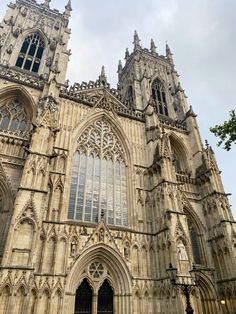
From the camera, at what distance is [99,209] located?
1509 cm

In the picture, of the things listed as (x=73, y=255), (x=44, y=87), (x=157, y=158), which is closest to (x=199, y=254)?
(x=157, y=158)

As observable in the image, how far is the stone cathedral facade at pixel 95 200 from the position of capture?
1145 cm

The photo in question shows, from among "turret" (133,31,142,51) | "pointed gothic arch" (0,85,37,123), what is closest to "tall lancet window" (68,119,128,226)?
"pointed gothic arch" (0,85,37,123)

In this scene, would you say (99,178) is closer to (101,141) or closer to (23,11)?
(101,141)

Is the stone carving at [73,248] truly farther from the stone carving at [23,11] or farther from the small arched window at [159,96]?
the stone carving at [23,11]

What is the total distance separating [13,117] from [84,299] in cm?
1202

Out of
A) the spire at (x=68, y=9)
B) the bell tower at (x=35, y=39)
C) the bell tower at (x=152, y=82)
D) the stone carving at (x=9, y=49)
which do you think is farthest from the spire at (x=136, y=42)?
the stone carving at (x=9, y=49)

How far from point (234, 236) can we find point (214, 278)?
3013mm

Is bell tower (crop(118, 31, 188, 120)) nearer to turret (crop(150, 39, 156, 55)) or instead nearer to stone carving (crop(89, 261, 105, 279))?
turret (crop(150, 39, 156, 55))

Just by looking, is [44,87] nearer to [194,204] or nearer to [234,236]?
[194,204]

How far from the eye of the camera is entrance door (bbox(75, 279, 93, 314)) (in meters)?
12.1

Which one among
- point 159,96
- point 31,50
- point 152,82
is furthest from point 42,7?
point 159,96

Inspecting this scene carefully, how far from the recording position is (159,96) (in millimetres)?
27797

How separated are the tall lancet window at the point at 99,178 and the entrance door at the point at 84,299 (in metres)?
3.50
